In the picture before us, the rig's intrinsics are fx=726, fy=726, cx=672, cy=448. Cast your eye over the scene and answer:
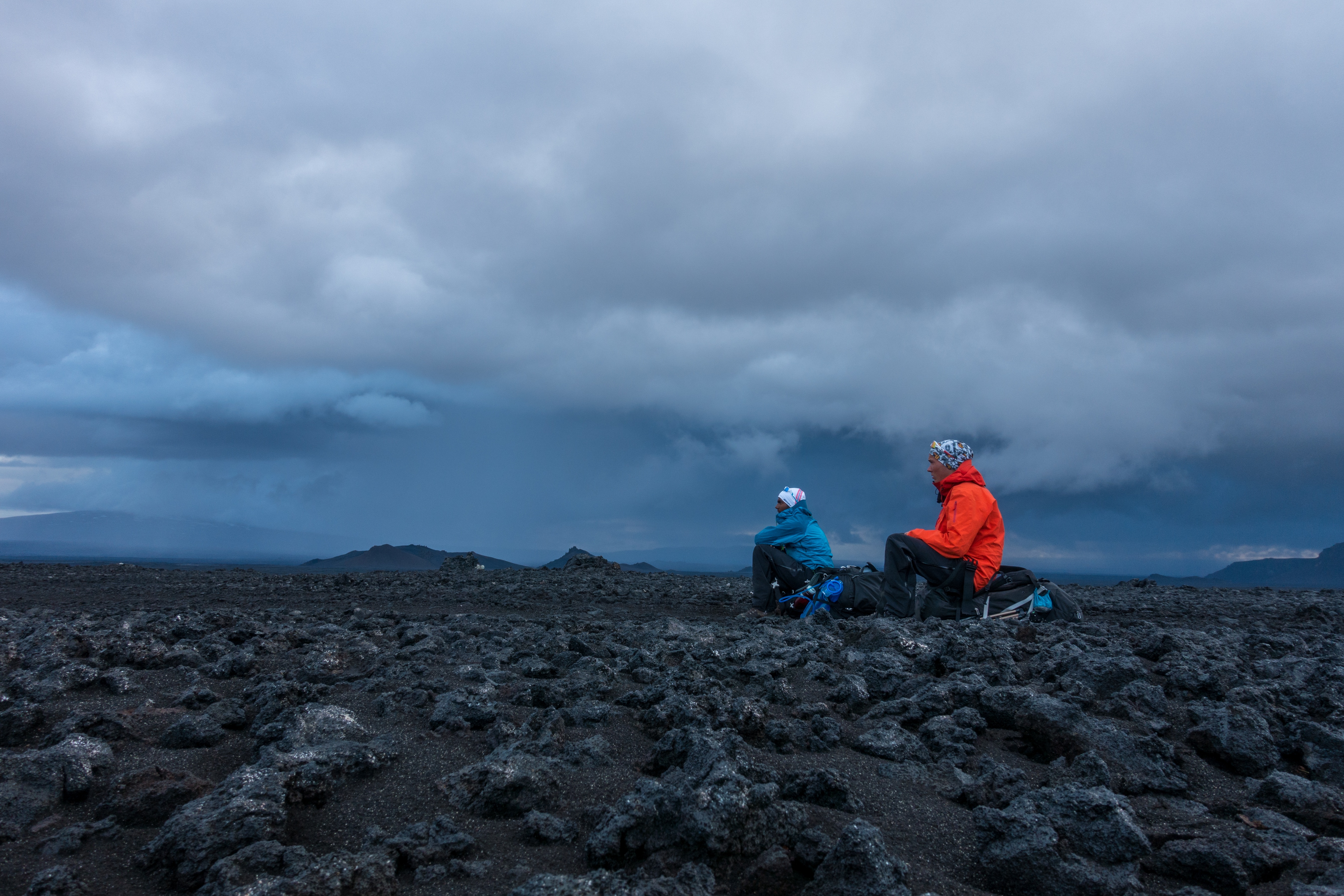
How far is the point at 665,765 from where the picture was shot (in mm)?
4008

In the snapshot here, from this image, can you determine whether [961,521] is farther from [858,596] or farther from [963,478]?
[858,596]

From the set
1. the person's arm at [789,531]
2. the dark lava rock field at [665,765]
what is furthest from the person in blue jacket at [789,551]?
the dark lava rock field at [665,765]

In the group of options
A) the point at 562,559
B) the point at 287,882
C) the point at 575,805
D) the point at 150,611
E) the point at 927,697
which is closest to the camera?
the point at 287,882

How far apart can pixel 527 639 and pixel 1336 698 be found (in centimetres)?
683

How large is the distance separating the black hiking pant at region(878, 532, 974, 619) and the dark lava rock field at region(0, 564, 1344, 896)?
6.33 feet

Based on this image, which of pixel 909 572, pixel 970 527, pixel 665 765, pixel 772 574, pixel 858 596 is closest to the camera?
pixel 665 765

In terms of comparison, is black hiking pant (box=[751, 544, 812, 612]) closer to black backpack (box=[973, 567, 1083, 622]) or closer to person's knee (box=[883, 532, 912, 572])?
person's knee (box=[883, 532, 912, 572])

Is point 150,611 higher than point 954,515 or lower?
lower

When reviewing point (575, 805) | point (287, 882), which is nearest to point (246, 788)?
point (287, 882)

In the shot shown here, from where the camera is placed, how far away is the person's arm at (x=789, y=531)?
1169 centimetres

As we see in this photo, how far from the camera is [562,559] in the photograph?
2492 cm

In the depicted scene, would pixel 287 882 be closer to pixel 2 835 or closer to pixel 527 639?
pixel 2 835

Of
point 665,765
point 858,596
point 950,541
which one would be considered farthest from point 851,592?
point 665,765

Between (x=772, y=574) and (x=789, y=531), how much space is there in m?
0.81
